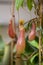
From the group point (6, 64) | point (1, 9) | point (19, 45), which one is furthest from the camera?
point (1, 9)

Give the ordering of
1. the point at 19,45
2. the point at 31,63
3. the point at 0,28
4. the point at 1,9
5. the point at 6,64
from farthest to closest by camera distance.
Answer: the point at 1,9
the point at 0,28
the point at 6,64
the point at 31,63
the point at 19,45

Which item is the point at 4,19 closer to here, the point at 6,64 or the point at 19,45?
the point at 6,64

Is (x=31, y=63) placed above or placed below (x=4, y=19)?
below

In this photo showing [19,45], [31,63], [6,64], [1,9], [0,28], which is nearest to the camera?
[19,45]

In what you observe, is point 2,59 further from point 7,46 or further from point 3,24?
point 3,24

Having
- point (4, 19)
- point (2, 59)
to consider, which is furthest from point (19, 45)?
point (4, 19)

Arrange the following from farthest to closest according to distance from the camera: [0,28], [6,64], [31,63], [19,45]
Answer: [0,28] → [6,64] → [31,63] → [19,45]

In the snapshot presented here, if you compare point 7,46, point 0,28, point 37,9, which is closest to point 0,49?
point 7,46

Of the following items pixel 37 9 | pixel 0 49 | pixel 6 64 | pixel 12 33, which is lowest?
pixel 6 64

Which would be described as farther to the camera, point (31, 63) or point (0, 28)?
point (0, 28)
